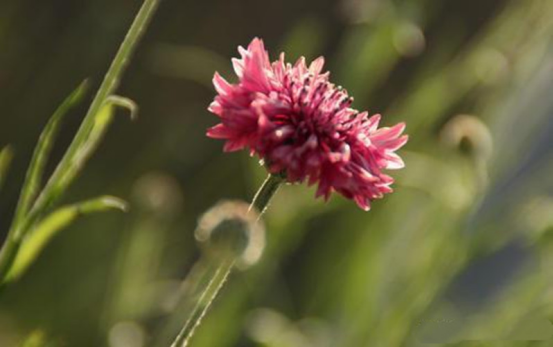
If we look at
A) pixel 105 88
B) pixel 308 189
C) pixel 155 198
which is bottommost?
pixel 105 88

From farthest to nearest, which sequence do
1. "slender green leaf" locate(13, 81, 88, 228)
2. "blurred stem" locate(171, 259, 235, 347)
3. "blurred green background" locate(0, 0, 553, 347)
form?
"blurred green background" locate(0, 0, 553, 347) < "slender green leaf" locate(13, 81, 88, 228) < "blurred stem" locate(171, 259, 235, 347)

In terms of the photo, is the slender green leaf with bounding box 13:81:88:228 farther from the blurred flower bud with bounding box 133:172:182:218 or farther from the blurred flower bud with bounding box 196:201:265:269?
the blurred flower bud with bounding box 133:172:182:218

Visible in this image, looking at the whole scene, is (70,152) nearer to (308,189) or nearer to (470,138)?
(470,138)

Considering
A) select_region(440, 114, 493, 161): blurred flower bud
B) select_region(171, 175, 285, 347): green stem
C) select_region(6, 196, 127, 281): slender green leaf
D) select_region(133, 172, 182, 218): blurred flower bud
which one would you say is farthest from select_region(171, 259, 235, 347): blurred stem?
select_region(133, 172, 182, 218): blurred flower bud

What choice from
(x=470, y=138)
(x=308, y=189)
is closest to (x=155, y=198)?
(x=308, y=189)

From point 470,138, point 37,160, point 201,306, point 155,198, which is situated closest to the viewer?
point 201,306

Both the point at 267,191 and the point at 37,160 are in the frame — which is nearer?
the point at 267,191
